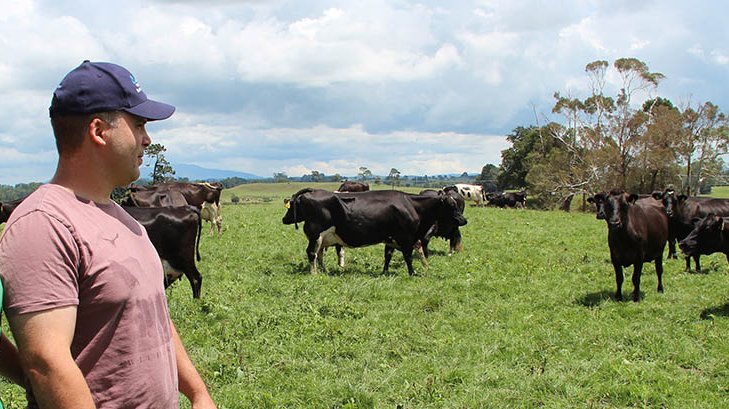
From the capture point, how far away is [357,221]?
1431 centimetres

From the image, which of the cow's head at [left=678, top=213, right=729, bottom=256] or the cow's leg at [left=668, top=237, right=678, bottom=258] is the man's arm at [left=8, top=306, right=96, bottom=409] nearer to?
the cow's head at [left=678, top=213, right=729, bottom=256]

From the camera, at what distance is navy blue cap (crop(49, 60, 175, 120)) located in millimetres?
2215

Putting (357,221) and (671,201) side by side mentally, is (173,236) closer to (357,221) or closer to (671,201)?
(357,221)

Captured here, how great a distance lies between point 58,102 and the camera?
220 centimetres

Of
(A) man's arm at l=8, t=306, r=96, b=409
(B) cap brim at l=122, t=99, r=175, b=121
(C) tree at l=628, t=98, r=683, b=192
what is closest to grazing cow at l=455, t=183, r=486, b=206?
(C) tree at l=628, t=98, r=683, b=192

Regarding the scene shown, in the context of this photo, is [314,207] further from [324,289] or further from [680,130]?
[680,130]

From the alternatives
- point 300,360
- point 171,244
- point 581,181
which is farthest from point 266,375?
point 581,181

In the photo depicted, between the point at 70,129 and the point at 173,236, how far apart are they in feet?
29.4

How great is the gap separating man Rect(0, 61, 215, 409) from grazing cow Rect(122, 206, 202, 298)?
8.63 meters

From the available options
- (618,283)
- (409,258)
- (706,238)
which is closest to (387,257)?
(409,258)

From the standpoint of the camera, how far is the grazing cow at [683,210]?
16547 millimetres

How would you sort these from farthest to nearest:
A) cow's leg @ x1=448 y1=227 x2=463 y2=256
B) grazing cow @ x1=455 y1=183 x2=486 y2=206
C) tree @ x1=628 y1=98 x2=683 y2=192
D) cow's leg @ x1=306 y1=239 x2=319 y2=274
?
grazing cow @ x1=455 y1=183 x2=486 y2=206
tree @ x1=628 y1=98 x2=683 y2=192
cow's leg @ x1=448 y1=227 x2=463 y2=256
cow's leg @ x1=306 y1=239 x2=319 y2=274

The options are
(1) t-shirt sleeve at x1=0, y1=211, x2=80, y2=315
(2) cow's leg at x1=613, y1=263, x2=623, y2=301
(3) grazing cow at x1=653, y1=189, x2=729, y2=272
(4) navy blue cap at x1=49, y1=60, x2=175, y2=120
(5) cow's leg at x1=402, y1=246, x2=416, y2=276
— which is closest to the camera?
(1) t-shirt sleeve at x1=0, y1=211, x2=80, y2=315

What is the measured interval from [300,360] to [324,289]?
422 centimetres
